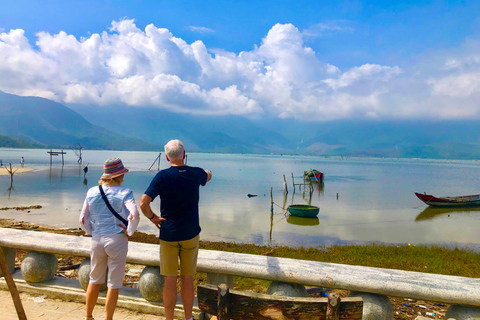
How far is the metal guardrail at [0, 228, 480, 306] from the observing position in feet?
9.87

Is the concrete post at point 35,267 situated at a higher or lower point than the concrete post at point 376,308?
lower

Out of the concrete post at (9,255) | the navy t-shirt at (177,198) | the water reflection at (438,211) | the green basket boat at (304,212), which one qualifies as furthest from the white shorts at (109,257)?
the water reflection at (438,211)

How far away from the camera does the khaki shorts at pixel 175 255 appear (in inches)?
131

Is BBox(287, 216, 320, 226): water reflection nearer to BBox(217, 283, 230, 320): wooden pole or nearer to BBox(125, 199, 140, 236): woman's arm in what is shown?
BBox(125, 199, 140, 236): woman's arm

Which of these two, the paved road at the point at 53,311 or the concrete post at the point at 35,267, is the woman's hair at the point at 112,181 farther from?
the concrete post at the point at 35,267

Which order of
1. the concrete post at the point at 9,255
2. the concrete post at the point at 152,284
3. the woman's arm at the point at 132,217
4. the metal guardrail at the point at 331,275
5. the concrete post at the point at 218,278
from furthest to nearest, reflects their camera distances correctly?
Result: the concrete post at the point at 9,255
the concrete post at the point at 152,284
the concrete post at the point at 218,278
the woman's arm at the point at 132,217
the metal guardrail at the point at 331,275

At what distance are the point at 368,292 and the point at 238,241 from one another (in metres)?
13.6

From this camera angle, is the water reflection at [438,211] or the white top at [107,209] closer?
the white top at [107,209]

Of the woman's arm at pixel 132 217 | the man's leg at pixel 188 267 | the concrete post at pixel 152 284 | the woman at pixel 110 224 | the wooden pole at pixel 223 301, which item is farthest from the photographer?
the concrete post at pixel 152 284

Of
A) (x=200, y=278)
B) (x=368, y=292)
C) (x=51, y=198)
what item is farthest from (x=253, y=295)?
(x=51, y=198)

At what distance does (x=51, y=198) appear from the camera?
2761cm

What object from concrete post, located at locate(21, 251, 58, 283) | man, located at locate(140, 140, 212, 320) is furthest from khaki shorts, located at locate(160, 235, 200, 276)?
concrete post, located at locate(21, 251, 58, 283)

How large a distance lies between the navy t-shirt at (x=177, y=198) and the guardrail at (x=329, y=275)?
62cm

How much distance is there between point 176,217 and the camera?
3.26m
